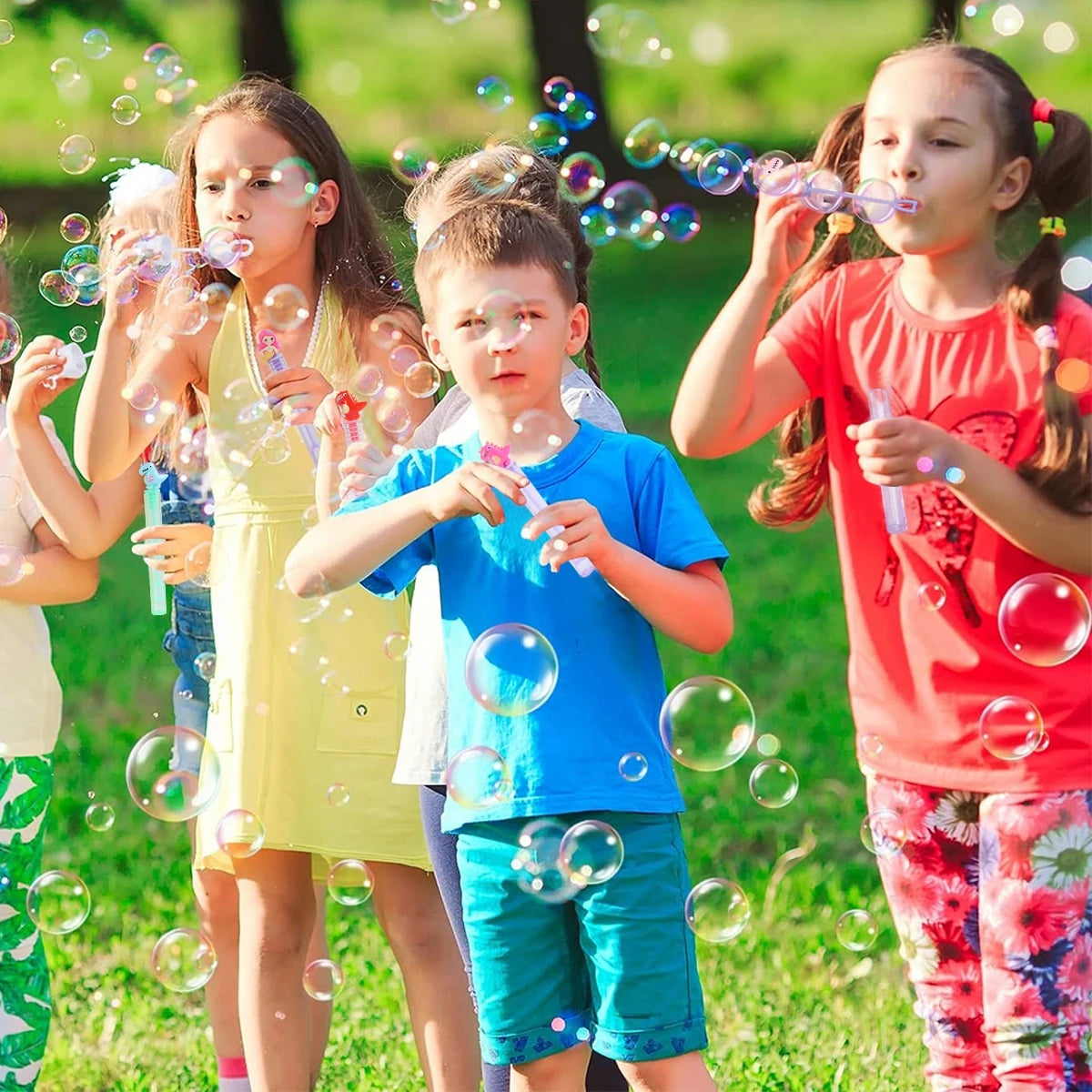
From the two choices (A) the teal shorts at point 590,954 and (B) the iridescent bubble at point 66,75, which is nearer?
(A) the teal shorts at point 590,954

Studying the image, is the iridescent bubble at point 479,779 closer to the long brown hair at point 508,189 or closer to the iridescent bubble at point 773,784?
the iridescent bubble at point 773,784

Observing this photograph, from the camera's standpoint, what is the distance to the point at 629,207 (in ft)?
9.87

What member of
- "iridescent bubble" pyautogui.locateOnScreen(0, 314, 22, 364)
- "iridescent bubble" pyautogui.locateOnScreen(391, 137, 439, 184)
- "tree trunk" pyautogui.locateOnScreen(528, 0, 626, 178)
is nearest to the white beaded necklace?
"iridescent bubble" pyautogui.locateOnScreen(391, 137, 439, 184)

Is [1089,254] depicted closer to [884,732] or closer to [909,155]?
[909,155]

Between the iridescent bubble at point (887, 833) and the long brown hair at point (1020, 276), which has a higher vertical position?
the long brown hair at point (1020, 276)

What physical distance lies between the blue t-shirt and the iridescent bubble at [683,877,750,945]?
13cm

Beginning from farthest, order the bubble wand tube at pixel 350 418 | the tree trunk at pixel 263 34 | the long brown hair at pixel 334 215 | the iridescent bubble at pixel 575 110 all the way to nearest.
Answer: the tree trunk at pixel 263 34 → the iridescent bubble at pixel 575 110 → the long brown hair at pixel 334 215 → the bubble wand tube at pixel 350 418

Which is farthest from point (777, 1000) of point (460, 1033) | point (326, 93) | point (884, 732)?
point (326, 93)

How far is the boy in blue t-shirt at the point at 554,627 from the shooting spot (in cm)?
230

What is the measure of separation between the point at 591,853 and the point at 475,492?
0.41m

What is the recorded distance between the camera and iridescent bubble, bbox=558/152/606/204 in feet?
10.0

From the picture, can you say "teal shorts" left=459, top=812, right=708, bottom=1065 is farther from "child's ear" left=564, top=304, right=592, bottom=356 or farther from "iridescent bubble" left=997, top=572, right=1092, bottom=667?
"child's ear" left=564, top=304, right=592, bottom=356

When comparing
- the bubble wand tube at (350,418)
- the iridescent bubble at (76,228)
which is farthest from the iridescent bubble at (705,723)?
the iridescent bubble at (76,228)

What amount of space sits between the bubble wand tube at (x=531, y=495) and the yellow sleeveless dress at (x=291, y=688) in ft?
1.48
